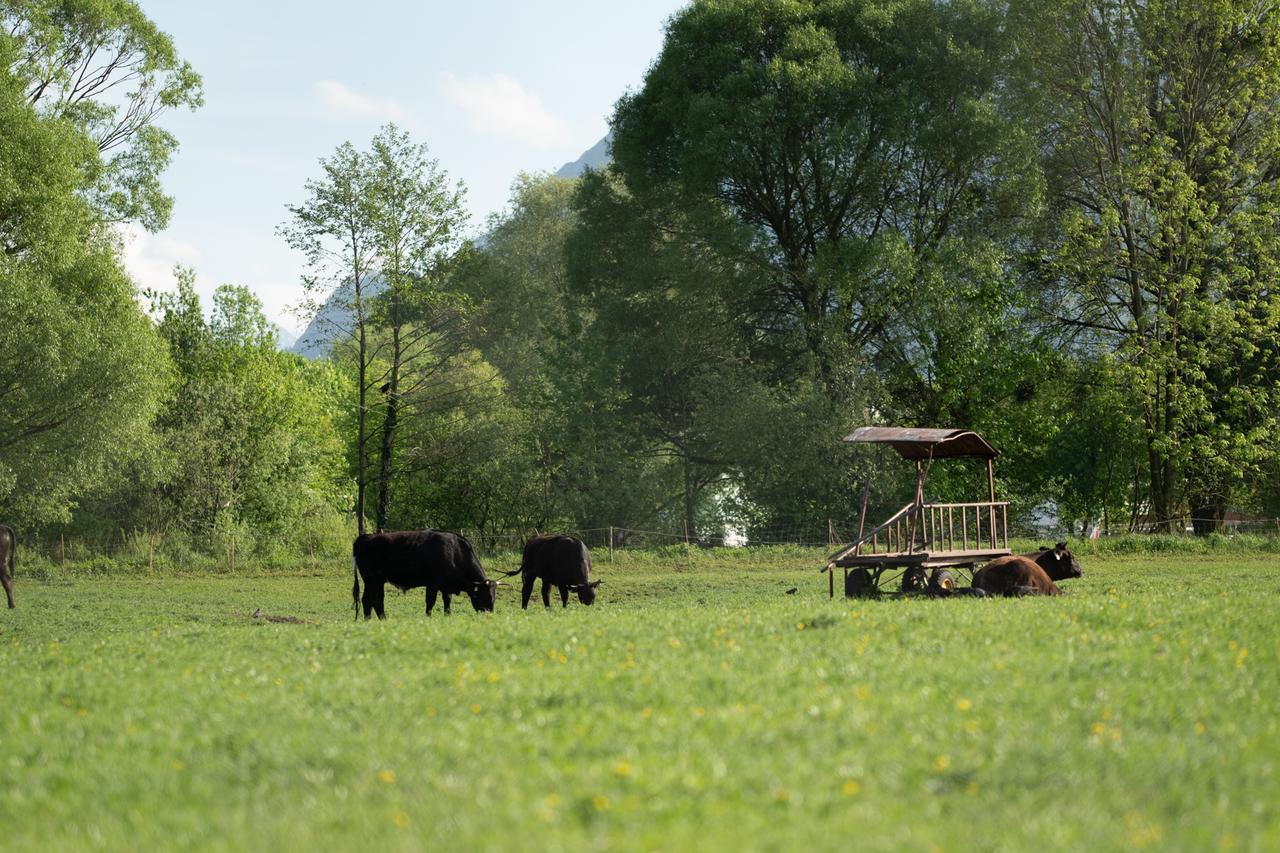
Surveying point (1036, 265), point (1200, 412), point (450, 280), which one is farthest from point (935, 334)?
point (450, 280)

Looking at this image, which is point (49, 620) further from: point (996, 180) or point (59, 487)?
point (996, 180)

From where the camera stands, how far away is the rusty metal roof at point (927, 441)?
23.2 meters

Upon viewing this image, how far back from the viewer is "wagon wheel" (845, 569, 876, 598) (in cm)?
2280

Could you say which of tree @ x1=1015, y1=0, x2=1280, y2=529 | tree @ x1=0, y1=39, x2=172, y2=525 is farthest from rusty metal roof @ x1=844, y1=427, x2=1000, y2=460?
tree @ x1=0, y1=39, x2=172, y2=525

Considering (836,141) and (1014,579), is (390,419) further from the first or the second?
(1014,579)

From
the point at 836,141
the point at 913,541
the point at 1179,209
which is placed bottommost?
the point at 913,541

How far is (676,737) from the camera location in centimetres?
791

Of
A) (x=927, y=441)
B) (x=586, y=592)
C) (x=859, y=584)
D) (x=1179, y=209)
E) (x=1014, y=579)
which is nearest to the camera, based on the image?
(x=1014, y=579)

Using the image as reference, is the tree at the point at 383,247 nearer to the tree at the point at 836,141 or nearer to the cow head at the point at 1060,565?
the tree at the point at 836,141

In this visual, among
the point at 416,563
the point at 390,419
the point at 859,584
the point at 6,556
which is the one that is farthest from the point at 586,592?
the point at 390,419

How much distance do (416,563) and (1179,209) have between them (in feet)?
90.1

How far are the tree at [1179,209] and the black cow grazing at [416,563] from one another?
78.7ft

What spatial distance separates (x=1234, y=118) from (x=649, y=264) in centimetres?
1940

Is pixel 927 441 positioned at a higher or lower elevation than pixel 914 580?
higher
